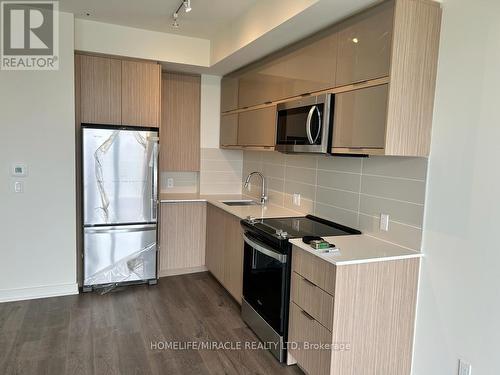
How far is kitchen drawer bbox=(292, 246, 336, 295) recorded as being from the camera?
2.06m

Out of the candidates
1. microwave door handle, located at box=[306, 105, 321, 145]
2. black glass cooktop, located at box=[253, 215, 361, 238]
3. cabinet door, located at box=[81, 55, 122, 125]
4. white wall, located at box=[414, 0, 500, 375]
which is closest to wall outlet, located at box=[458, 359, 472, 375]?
white wall, located at box=[414, 0, 500, 375]

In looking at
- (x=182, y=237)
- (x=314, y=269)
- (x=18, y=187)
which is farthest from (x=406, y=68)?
(x=18, y=187)

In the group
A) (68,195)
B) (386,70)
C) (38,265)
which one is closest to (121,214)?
(68,195)

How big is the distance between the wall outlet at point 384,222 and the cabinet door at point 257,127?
3.85 feet

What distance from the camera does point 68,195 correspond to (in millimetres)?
3492

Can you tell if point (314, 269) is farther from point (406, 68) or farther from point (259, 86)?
point (259, 86)

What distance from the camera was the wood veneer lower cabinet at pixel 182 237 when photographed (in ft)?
13.3

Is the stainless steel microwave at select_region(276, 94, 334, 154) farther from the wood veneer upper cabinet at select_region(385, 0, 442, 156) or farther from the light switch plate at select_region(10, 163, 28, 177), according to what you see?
the light switch plate at select_region(10, 163, 28, 177)

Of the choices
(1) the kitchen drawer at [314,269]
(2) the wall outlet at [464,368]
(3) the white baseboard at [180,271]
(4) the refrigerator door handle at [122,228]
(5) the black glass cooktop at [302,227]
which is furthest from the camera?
(3) the white baseboard at [180,271]

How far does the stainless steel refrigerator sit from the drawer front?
191 centimetres

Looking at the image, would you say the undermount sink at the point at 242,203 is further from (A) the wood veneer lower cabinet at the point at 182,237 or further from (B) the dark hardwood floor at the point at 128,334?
(B) the dark hardwood floor at the point at 128,334

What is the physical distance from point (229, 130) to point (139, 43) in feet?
4.23

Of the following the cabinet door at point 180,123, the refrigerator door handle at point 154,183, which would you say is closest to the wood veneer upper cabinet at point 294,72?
the cabinet door at point 180,123

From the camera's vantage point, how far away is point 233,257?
344 cm
